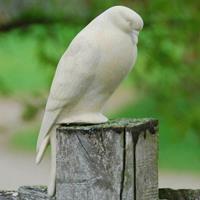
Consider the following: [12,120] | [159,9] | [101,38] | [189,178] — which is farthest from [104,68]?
[12,120]

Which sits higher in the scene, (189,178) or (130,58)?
(189,178)

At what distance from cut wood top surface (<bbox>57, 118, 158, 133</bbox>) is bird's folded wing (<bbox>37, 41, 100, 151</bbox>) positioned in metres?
0.09

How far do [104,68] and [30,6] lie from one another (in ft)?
12.2

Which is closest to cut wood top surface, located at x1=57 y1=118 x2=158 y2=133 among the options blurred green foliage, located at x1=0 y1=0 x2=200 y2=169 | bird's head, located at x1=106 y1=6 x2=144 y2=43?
bird's head, located at x1=106 y1=6 x2=144 y2=43

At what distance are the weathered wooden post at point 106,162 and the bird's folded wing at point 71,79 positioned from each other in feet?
0.62

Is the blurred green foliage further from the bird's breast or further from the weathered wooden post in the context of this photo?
the weathered wooden post

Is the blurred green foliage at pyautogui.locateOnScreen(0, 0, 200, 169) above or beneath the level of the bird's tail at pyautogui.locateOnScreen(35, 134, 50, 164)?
above

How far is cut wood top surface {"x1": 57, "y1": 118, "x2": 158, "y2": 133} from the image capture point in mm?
3795

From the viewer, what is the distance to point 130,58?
4008 mm

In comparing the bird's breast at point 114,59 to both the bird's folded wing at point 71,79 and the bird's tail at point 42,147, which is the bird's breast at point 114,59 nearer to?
→ the bird's folded wing at point 71,79

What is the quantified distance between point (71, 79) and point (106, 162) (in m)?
0.42

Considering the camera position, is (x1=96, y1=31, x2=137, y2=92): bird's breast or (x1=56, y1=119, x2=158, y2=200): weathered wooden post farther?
(x1=96, y1=31, x2=137, y2=92): bird's breast

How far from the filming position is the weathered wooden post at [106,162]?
374 centimetres

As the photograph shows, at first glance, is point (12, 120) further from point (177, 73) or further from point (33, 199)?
point (33, 199)
